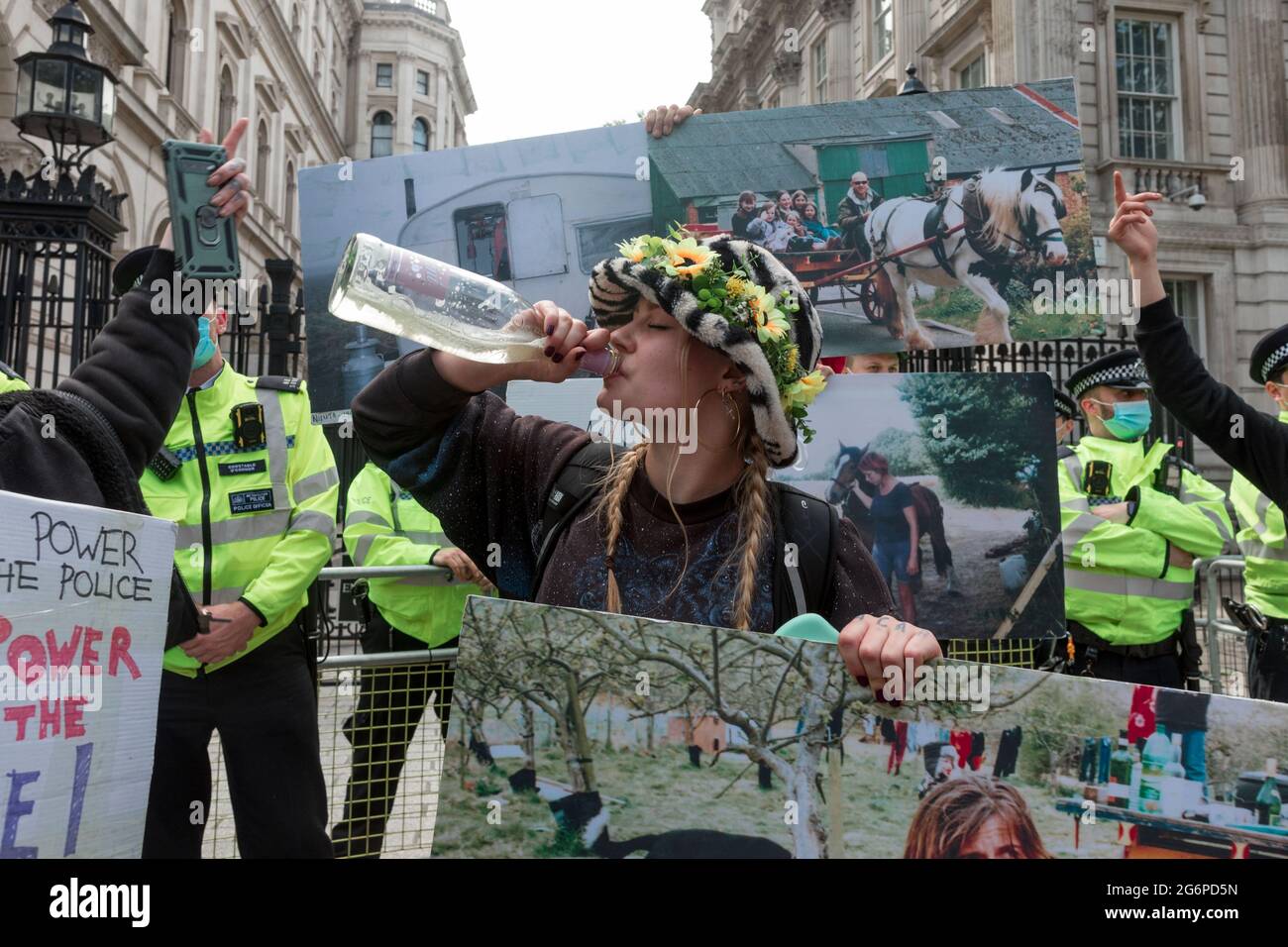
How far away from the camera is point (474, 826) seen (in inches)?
58.7

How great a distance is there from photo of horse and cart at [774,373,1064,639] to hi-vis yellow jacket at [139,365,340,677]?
1834mm

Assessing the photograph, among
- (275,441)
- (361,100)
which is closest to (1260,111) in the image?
(275,441)

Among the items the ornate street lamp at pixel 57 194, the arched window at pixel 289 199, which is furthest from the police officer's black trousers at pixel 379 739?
the arched window at pixel 289 199

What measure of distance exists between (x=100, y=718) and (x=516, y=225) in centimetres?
246

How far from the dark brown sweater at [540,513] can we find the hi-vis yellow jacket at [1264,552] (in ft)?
8.95

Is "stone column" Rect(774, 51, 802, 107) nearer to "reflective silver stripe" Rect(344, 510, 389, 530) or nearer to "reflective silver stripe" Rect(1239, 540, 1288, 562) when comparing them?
"reflective silver stripe" Rect(1239, 540, 1288, 562)

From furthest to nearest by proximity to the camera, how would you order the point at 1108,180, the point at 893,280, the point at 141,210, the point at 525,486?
the point at 141,210, the point at 1108,180, the point at 893,280, the point at 525,486

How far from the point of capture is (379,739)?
3.61 m

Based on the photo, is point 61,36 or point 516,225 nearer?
point 516,225

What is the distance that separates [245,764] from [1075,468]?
13.7ft

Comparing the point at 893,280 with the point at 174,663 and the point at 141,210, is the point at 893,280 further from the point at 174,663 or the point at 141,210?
the point at 141,210

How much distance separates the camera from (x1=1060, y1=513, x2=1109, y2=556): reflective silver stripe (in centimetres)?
484

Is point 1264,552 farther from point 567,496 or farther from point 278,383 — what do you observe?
point 278,383
